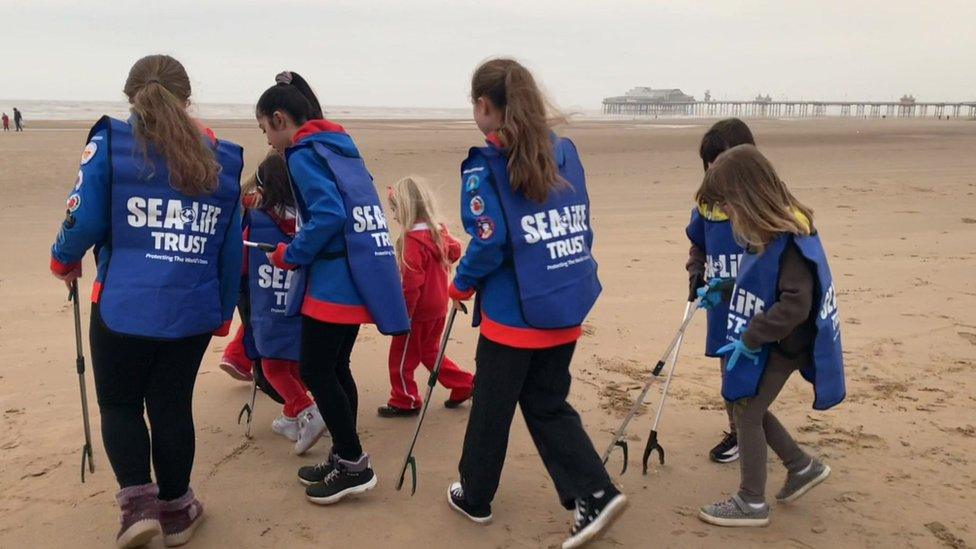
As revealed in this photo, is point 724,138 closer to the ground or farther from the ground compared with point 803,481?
farther from the ground

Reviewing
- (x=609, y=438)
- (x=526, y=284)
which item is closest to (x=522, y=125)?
(x=526, y=284)

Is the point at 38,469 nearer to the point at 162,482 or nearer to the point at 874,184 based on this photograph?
the point at 162,482

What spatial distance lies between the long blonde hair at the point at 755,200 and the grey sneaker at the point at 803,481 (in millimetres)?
1159

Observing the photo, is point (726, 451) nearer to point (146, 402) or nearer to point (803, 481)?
point (803, 481)

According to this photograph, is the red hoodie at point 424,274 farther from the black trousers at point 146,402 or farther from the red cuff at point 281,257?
the black trousers at point 146,402

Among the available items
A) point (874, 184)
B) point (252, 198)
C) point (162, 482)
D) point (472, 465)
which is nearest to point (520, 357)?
point (472, 465)

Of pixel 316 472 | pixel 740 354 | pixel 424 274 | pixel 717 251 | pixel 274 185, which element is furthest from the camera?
pixel 424 274

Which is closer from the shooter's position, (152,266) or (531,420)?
(152,266)

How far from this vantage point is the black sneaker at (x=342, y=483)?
149 inches

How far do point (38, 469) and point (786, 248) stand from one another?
372 cm

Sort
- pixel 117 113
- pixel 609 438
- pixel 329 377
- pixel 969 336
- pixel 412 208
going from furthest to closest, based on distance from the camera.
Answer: pixel 117 113 < pixel 969 336 < pixel 412 208 < pixel 609 438 < pixel 329 377

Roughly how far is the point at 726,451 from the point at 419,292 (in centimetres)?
197

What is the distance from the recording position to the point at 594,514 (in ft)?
11.2

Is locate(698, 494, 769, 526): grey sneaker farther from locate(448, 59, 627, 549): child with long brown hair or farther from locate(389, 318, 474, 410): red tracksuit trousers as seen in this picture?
locate(389, 318, 474, 410): red tracksuit trousers
